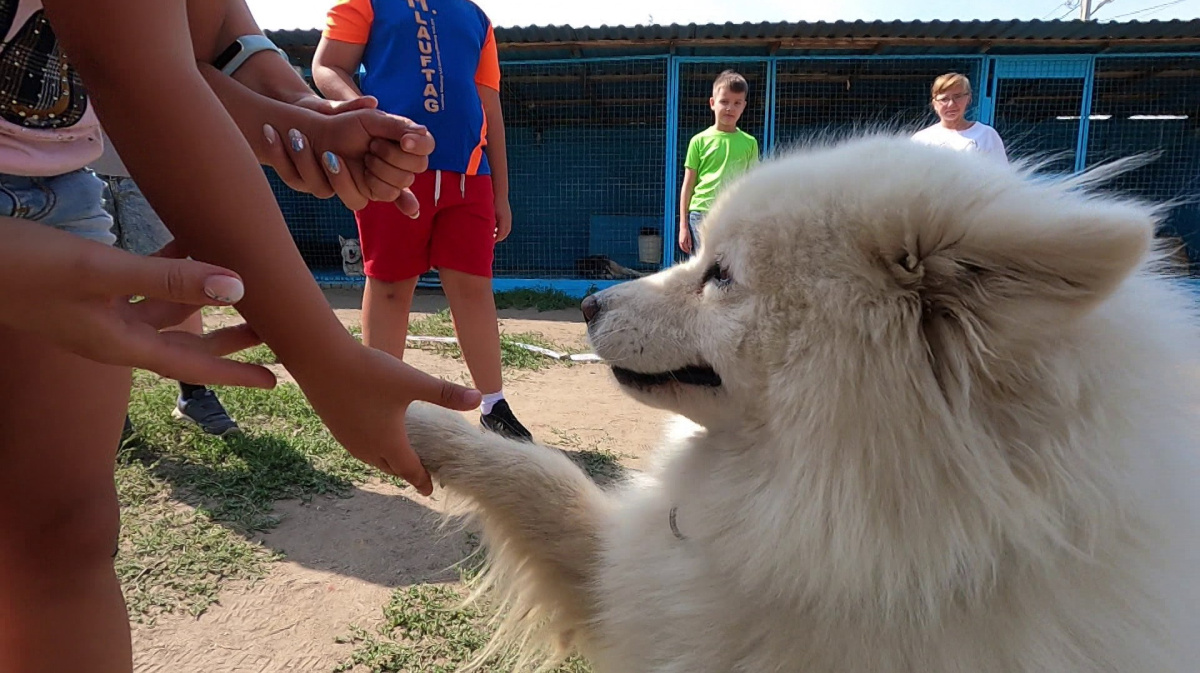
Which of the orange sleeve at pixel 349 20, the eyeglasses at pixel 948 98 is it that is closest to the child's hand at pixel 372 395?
the orange sleeve at pixel 349 20

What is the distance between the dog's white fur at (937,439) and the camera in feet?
3.81

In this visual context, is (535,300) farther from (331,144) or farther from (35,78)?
(35,78)

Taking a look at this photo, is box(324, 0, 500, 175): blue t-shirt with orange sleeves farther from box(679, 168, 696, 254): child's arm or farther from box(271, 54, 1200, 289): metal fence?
box(271, 54, 1200, 289): metal fence

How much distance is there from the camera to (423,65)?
3.07 metres

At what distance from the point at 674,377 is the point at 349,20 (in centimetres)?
239

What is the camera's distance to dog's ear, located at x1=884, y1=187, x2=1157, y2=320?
1.00m

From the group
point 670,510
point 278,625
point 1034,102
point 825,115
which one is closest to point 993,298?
point 670,510

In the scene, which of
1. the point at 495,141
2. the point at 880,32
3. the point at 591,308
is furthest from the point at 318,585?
the point at 880,32

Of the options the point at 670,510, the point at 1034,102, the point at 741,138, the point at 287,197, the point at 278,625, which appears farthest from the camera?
the point at 287,197

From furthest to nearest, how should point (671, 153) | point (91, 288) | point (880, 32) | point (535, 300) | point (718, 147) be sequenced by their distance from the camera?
point (671, 153) < point (535, 300) < point (880, 32) < point (718, 147) < point (91, 288)

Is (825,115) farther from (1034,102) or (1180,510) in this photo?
(1180,510)

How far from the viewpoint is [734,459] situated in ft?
4.80

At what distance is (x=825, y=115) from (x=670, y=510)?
11.1 meters

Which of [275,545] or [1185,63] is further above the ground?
[1185,63]
